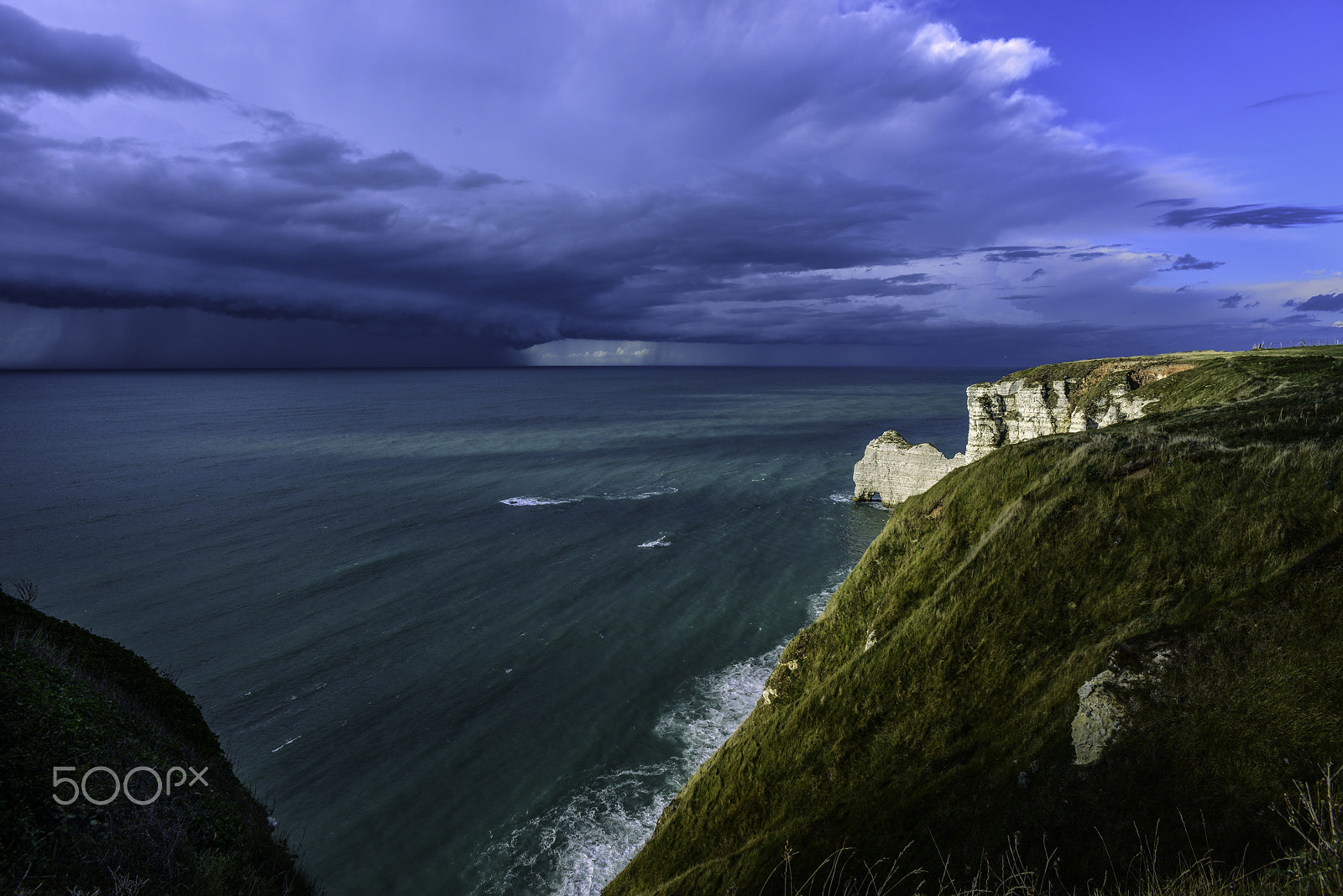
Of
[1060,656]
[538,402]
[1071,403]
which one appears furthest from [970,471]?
[538,402]

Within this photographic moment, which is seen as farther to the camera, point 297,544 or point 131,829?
point 297,544

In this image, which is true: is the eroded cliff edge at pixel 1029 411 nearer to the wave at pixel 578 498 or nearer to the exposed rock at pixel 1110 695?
the wave at pixel 578 498

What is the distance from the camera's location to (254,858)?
513 inches

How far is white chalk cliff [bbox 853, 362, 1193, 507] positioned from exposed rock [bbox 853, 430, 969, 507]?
3.1 inches

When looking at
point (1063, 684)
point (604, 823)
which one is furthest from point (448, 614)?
point (1063, 684)

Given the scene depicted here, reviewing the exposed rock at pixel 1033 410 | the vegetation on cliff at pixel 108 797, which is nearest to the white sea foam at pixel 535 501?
the exposed rock at pixel 1033 410

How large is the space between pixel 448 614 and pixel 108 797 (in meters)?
24.2

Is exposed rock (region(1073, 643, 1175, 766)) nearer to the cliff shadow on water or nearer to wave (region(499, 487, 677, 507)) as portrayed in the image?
the cliff shadow on water

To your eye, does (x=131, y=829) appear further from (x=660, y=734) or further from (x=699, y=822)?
(x=660, y=734)

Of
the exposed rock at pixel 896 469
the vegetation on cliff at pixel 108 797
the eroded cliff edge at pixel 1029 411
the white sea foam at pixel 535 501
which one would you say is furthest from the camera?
the exposed rock at pixel 896 469

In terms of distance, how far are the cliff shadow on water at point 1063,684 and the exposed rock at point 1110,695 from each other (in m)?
0.03

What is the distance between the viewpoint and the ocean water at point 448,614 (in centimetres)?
2130

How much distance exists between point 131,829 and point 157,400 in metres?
212

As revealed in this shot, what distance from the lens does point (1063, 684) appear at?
10.9m
